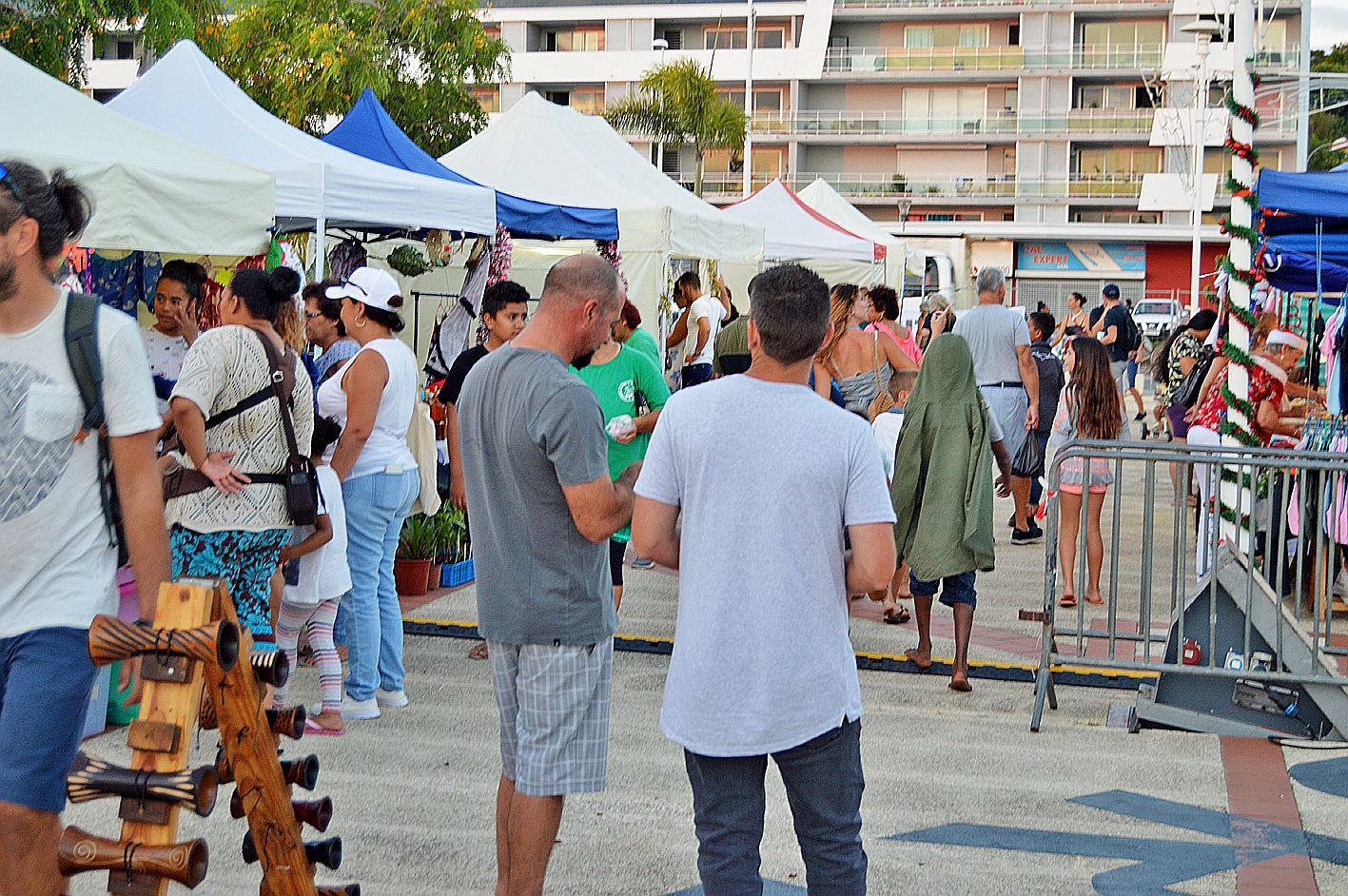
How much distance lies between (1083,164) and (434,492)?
5628 cm

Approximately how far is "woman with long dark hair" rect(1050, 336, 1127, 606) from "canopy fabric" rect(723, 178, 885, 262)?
34.8 feet

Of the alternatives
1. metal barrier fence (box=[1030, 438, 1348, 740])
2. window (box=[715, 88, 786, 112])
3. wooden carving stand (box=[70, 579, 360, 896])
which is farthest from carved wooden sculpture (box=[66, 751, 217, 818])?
window (box=[715, 88, 786, 112])

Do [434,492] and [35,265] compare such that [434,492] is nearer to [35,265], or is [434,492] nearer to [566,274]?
[566,274]

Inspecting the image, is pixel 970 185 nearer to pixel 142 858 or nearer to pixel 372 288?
pixel 372 288

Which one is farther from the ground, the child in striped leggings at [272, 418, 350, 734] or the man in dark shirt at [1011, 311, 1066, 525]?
the man in dark shirt at [1011, 311, 1066, 525]

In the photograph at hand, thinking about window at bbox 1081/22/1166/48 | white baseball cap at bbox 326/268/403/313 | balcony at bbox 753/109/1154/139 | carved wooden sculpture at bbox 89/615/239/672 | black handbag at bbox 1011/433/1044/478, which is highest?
window at bbox 1081/22/1166/48

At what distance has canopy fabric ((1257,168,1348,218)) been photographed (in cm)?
880

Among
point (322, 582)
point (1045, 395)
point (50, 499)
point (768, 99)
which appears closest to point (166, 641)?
point (50, 499)

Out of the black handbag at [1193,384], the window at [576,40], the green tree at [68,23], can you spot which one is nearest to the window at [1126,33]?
the window at [576,40]

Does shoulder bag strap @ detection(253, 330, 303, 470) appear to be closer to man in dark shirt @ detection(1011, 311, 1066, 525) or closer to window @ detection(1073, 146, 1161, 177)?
man in dark shirt @ detection(1011, 311, 1066, 525)

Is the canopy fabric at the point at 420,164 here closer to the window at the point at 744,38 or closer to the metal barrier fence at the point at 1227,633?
the metal barrier fence at the point at 1227,633

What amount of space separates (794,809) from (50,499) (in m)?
1.79

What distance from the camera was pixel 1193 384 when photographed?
13031 mm

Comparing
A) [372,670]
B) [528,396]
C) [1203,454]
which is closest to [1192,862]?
[1203,454]
